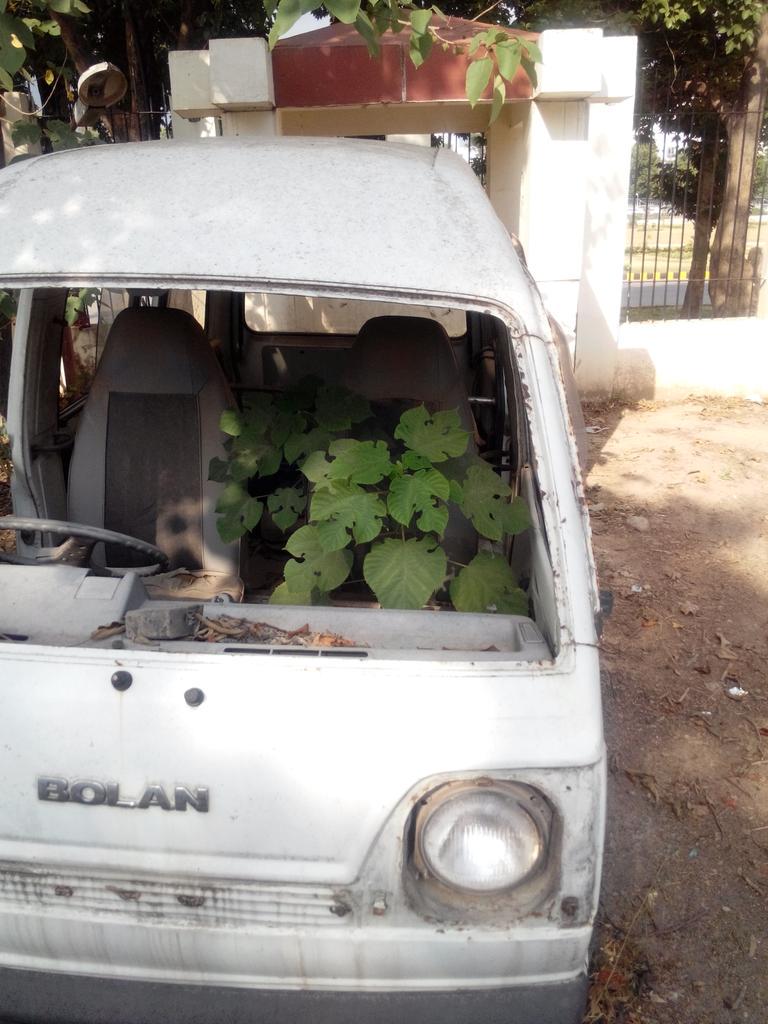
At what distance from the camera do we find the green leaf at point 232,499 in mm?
2689

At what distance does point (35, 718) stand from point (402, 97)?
5.86 m

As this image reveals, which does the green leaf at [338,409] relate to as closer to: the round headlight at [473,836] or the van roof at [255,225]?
the van roof at [255,225]

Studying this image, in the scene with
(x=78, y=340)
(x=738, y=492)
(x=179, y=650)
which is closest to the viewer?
(x=179, y=650)

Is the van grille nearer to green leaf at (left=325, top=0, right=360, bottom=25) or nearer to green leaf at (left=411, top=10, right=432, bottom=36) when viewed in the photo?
green leaf at (left=325, top=0, right=360, bottom=25)

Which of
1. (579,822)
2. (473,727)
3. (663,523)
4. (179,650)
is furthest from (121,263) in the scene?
(663,523)

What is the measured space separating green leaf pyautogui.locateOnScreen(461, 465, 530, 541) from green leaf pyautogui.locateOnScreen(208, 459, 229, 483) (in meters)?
0.90

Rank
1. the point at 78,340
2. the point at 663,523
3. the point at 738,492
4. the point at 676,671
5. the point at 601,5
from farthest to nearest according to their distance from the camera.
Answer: the point at 601,5 < the point at 78,340 < the point at 738,492 < the point at 663,523 < the point at 676,671

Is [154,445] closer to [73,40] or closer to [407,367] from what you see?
[407,367]

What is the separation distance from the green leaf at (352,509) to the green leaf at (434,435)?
0.70 feet

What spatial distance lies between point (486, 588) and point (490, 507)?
201mm

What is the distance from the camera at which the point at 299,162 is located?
2195mm

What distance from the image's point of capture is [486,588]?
2176mm

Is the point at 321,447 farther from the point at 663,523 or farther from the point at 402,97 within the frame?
the point at 402,97

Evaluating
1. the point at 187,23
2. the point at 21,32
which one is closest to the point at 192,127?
the point at 187,23
